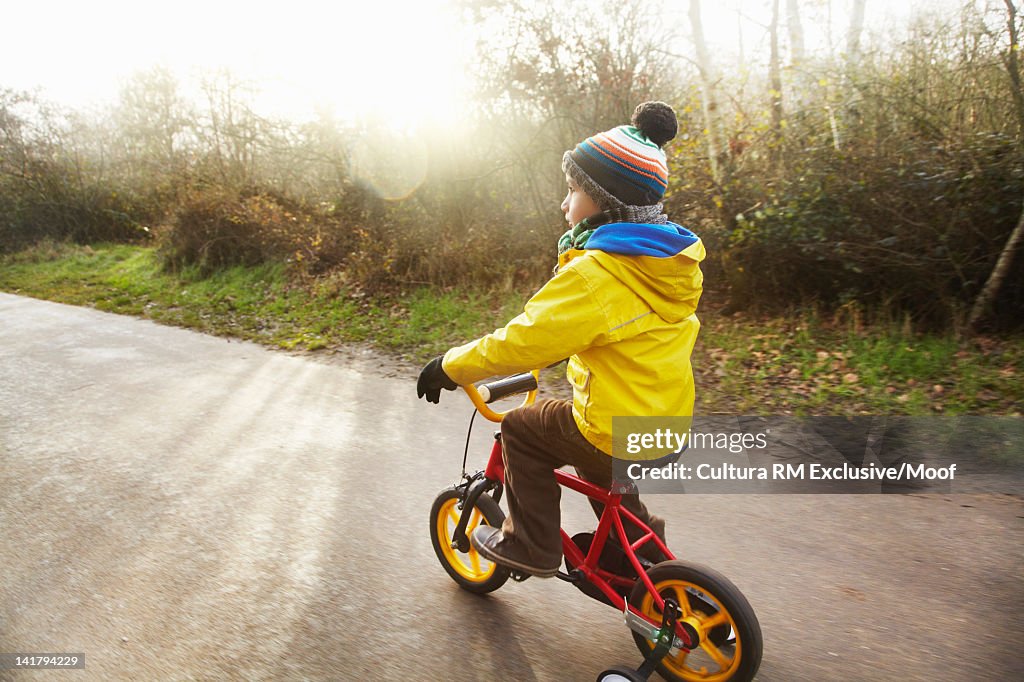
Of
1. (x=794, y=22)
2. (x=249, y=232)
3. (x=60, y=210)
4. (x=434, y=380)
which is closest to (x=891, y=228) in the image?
(x=434, y=380)

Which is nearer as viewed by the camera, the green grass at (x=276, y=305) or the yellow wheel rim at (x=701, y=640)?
the yellow wheel rim at (x=701, y=640)

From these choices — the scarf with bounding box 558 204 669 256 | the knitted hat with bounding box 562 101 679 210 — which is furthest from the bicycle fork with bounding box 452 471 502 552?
the knitted hat with bounding box 562 101 679 210

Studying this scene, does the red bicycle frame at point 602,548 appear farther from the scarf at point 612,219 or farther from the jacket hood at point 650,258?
the scarf at point 612,219

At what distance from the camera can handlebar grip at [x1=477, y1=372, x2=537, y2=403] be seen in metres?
2.34

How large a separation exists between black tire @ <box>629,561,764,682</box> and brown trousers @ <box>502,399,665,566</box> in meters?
0.21

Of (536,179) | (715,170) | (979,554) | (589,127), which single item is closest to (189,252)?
(536,179)

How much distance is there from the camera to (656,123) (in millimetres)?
2203

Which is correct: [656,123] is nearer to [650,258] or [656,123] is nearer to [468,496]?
[650,258]

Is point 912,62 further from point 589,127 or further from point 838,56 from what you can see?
point 589,127

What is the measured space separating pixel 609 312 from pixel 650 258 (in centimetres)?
21

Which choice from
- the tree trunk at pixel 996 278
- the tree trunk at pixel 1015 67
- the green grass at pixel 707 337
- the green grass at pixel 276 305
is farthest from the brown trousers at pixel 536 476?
the tree trunk at pixel 1015 67

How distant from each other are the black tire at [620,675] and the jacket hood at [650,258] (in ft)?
3.97

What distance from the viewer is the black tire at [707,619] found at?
2072 millimetres

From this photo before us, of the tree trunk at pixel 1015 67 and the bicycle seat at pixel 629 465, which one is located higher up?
the tree trunk at pixel 1015 67
